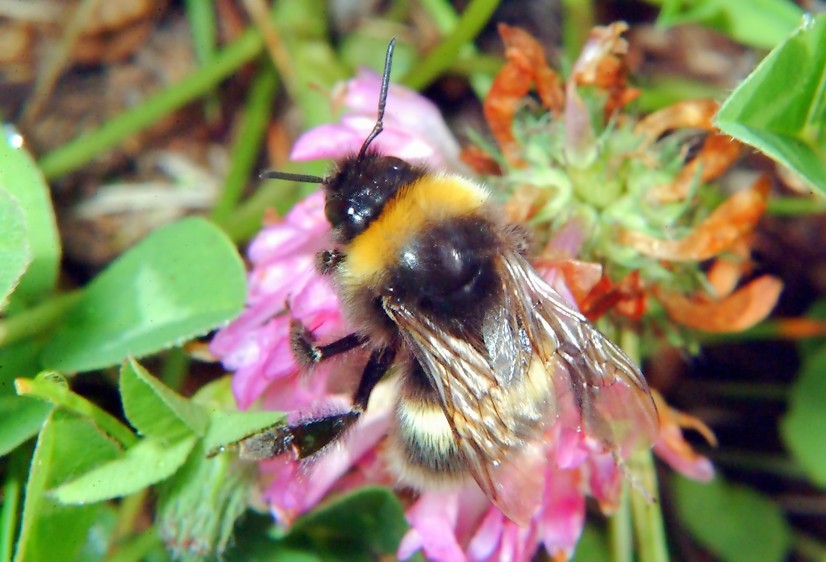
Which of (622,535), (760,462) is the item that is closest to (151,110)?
(622,535)

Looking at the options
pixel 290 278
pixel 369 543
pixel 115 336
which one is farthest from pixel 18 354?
pixel 369 543

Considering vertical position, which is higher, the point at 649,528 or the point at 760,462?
the point at 649,528

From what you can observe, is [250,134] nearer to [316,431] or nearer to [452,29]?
[452,29]

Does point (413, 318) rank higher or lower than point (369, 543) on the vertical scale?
higher

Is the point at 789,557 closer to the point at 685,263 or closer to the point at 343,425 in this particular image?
the point at 685,263

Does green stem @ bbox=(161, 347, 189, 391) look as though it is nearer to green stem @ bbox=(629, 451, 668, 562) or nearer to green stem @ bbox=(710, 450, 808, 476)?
green stem @ bbox=(629, 451, 668, 562)

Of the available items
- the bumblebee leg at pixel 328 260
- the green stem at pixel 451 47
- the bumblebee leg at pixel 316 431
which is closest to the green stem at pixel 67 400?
the bumblebee leg at pixel 316 431

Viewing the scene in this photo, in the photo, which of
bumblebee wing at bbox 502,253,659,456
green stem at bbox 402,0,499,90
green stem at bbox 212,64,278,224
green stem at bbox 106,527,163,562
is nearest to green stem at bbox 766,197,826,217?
green stem at bbox 402,0,499,90
